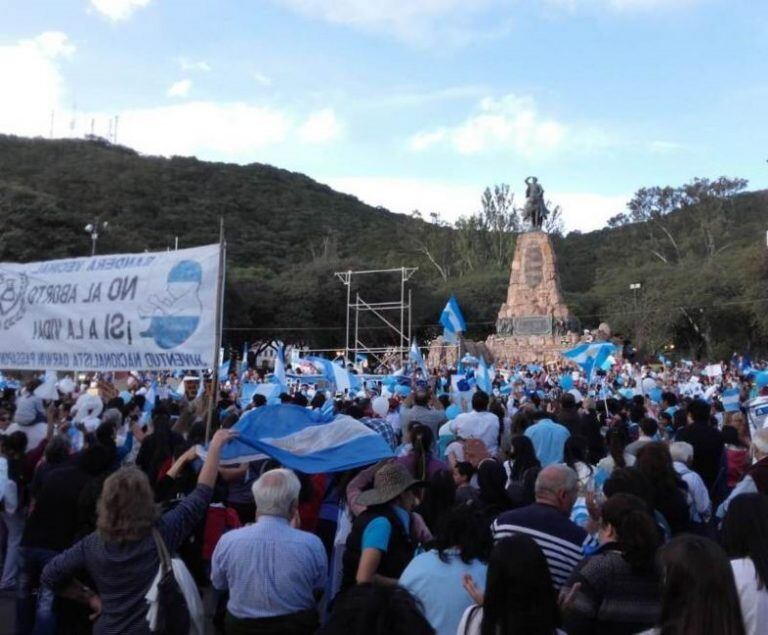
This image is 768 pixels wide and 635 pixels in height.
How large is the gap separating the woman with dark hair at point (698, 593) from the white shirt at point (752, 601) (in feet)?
1.92

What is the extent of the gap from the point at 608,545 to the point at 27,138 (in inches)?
4252

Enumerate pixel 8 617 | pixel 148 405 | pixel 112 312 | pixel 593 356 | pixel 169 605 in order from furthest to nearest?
pixel 593 356 < pixel 148 405 < pixel 112 312 < pixel 8 617 < pixel 169 605

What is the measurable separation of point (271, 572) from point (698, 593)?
6.05ft

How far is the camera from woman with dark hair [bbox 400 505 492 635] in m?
3.31

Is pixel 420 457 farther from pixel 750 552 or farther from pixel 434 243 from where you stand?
pixel 434 243

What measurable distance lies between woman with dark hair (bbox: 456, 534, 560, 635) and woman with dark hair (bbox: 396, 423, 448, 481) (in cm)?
321

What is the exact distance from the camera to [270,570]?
3604 millimetres

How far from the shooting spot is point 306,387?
21.4 meters

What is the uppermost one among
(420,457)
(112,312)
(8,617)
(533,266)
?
(533,266)

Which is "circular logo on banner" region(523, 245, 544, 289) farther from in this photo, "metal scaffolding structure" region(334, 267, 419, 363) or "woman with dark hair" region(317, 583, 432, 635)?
"woman with dark hair" region(317, 583, 432, 635)

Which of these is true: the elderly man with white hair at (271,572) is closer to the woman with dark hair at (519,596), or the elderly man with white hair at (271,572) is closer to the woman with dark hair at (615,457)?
the woman with dark hair at (519,596)

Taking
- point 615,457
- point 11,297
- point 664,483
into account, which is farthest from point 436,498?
point 11,297

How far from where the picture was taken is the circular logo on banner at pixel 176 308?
5.97m

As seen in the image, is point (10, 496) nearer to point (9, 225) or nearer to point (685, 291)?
point (9, 225)
